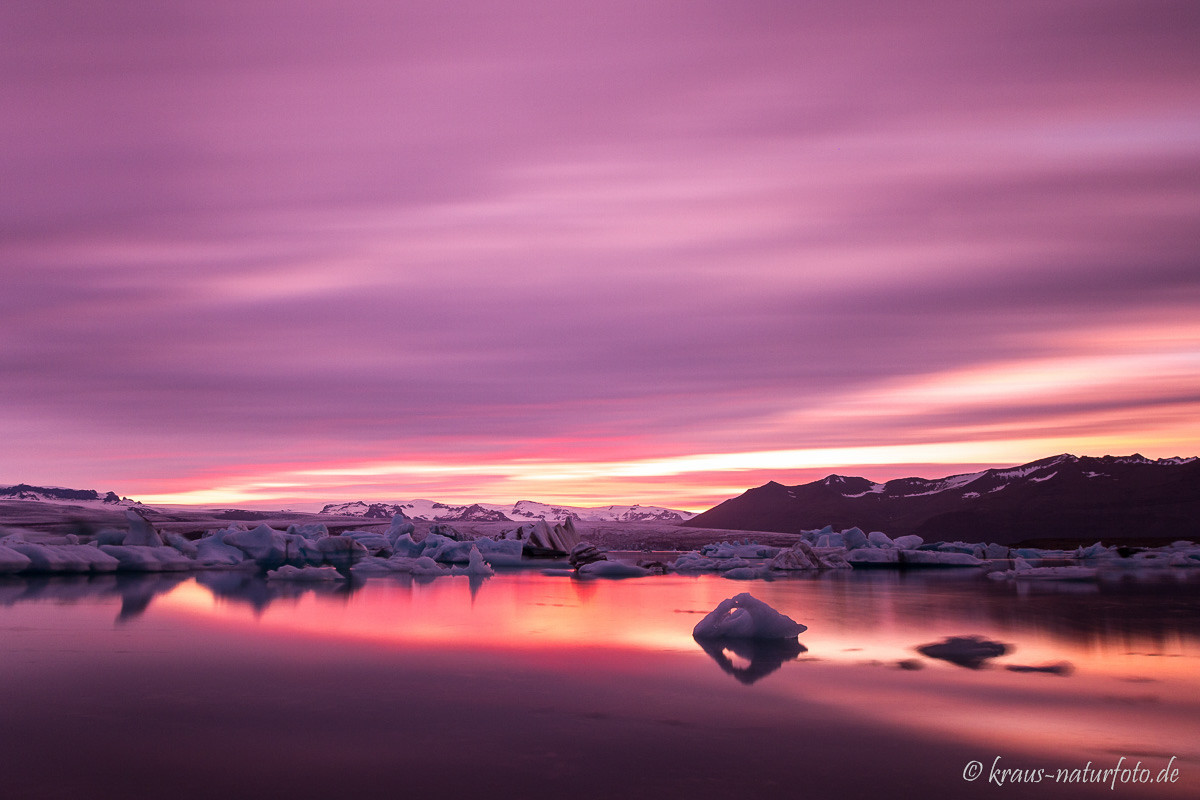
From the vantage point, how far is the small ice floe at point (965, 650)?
9.06 m

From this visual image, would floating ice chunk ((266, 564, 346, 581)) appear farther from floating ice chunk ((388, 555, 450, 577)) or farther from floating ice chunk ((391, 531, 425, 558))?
floating ice chunk ((391, 531, 425, 558))

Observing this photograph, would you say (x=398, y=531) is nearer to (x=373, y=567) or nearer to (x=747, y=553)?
(x=373, y=567)

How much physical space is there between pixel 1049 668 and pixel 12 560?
2266 centimetres

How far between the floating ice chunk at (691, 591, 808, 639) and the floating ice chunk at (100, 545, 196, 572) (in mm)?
20542

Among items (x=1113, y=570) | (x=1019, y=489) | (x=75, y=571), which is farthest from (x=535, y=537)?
(x=1019, y=489)

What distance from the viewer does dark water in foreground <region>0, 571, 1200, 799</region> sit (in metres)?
4.83

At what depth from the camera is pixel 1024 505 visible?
131 meters

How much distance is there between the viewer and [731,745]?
219 inches

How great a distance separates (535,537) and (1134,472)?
126743 mm

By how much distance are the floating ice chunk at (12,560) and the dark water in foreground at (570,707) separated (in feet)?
29.5

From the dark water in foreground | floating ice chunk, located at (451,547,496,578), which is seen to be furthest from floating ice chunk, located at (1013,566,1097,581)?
floating ice chunk, located at (451,547,496,578)

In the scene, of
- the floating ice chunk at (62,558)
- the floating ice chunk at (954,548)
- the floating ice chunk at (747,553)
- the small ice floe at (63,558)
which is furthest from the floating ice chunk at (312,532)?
the floating ice chunk at (954,548)

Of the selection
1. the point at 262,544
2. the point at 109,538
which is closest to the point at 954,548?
the point at 262,544

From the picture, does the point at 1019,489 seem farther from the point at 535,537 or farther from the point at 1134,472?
the point at 535,537
